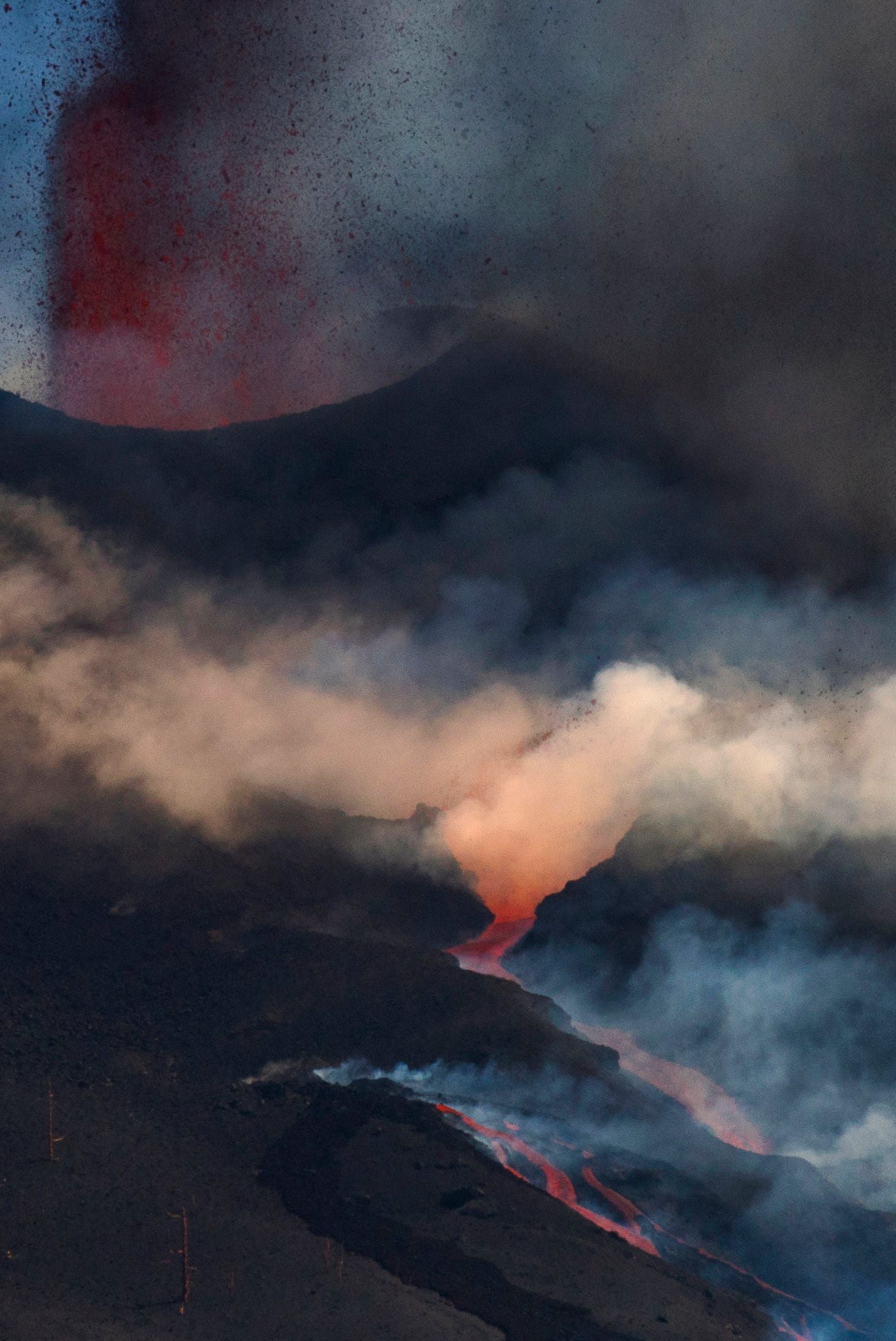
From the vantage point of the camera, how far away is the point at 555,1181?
1700 centimetres

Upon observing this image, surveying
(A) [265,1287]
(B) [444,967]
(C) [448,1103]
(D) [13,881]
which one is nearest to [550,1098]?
(C) [448,1103]

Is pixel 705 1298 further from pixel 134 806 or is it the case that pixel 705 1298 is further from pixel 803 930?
pixel 134 806

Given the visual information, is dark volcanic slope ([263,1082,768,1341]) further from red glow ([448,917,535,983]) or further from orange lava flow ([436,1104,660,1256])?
red glow ([448,917,535,983])

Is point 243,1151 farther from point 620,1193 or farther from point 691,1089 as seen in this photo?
point 691,1089

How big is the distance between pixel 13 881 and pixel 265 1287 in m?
9.09

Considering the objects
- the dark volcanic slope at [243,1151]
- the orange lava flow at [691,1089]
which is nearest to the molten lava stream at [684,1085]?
the orange lava flow at [691,1089]

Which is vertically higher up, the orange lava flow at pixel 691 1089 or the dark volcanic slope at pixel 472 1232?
the orange lava flow at pixel 691 1089

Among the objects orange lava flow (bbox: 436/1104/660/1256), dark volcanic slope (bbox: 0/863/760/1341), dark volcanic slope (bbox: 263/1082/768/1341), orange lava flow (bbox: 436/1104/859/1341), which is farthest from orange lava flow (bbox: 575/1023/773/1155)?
dark volcanic slope (bbox: 263/1082/768/1341)

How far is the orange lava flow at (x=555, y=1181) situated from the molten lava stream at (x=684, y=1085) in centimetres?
255

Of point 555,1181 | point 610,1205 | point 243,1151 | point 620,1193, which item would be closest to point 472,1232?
point 555,1181

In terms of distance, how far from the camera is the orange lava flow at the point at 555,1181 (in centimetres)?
1627

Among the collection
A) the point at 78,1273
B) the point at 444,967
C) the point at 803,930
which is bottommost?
the point at 78,1273

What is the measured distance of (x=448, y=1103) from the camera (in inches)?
719

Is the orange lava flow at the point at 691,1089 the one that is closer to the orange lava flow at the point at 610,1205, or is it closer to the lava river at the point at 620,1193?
the lava river at the point at 620,1193
